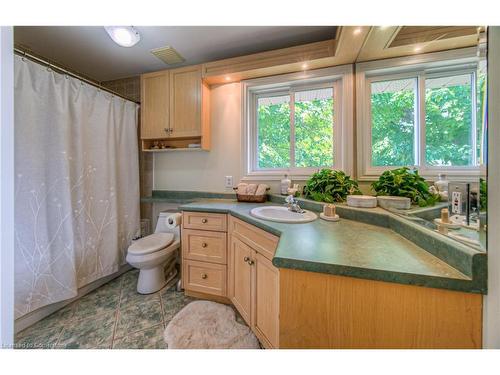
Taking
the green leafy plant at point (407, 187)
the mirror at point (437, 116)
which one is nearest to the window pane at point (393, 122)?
the mirror at point (437, 116)

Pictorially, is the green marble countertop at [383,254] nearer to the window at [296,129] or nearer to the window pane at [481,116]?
the window pane at [481,116]

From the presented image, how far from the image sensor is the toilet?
4.99 feet

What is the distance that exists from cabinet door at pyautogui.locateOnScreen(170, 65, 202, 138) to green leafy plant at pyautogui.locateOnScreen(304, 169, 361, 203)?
4.17 feet

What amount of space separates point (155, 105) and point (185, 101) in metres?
0.38

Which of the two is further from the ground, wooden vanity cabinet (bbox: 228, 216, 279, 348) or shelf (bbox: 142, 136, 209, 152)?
shelf (bbox: 142, 136, 209, 152)

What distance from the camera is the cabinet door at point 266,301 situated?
35.6 inches

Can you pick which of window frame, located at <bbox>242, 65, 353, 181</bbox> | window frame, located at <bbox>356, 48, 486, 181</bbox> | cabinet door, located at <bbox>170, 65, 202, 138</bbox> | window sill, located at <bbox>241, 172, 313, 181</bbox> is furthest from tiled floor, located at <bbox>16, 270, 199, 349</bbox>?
window frame, located at <bbox>356, 48, 486, 181</bbox>

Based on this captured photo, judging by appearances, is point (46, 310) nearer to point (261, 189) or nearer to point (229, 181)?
point (229, 181)

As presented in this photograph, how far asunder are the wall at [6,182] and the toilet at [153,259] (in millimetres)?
941

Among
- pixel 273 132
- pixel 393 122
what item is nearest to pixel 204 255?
pixel 273 132

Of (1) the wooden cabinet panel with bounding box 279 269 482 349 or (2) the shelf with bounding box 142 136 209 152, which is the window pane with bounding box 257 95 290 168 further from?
(1) the wooden cabinet panel with bounding box 279 269 482 349

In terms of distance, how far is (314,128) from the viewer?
174cm
